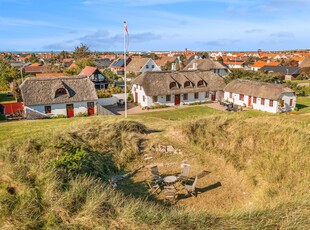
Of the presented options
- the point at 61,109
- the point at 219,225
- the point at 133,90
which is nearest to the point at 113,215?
the point at 219,225

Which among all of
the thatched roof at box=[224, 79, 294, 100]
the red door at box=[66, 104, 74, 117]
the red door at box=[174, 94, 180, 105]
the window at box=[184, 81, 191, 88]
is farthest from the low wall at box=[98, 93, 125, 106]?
the thatched roof at box=[224, 79, 294, 100]

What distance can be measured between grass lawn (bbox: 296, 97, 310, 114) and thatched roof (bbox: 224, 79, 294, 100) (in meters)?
3.62

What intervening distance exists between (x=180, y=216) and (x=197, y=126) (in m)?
10.4

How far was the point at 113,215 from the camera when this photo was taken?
6328 millimetres

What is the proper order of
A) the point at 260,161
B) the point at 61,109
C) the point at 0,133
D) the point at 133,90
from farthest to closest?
the point at 133,90 → the point at 61,109 → the point at 0,133 → the point at 260,161

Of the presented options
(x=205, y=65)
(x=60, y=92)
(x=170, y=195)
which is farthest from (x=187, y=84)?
(x=170, y=195)

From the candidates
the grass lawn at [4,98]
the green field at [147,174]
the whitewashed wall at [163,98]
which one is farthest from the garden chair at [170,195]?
the grass lawn at [4,98]

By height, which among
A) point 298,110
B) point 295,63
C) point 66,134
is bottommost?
point 298,110

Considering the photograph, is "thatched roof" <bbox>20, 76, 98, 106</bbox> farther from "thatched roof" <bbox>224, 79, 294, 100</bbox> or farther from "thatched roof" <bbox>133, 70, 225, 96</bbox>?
"thatched roof" <bbox>224, 79, 294, 100</bbox>

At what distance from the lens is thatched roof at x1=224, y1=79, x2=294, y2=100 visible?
1393 inches

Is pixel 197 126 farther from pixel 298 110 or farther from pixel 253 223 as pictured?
pixel 298 110

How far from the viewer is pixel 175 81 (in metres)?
39.1

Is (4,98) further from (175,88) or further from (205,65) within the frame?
(205,65)

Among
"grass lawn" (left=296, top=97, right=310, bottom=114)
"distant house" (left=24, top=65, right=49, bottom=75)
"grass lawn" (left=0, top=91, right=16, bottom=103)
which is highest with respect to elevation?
"distant house" (left=24, top=65, right=49, bottom=75)
